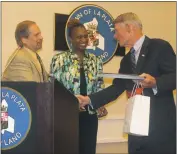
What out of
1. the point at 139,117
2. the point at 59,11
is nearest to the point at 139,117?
the point at 139,117

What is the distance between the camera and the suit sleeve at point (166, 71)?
1.43 meters

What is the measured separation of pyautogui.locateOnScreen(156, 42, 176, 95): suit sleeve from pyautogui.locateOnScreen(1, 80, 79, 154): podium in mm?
900

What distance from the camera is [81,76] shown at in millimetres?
2184

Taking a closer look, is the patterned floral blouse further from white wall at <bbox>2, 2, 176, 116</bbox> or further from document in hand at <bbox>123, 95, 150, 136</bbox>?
document in hand at <bbox>123, 95, 150, 136</bbox>

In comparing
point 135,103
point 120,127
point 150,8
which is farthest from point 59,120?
point 150,8

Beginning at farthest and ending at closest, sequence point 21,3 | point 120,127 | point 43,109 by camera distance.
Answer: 1. point 120,127
2. point 21,3
3. point 43,109

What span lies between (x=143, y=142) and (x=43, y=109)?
Answer: 0.95 meters

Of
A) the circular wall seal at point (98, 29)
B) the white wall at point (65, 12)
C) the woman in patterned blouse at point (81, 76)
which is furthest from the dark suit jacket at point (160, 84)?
the circular wall seal at point (98, 29)

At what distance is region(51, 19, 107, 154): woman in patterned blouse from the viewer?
2.15 meters

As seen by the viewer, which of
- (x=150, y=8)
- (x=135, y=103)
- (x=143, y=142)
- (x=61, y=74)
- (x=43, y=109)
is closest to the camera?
(x=43, y=109)

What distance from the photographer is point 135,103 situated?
126 centimetres

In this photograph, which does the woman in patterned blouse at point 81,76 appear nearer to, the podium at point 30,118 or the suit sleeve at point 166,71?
the suit sleeve at point 166,71

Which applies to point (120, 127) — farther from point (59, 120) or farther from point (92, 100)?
point (59, 120)

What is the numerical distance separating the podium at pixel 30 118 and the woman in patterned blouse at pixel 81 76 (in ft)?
4.90
